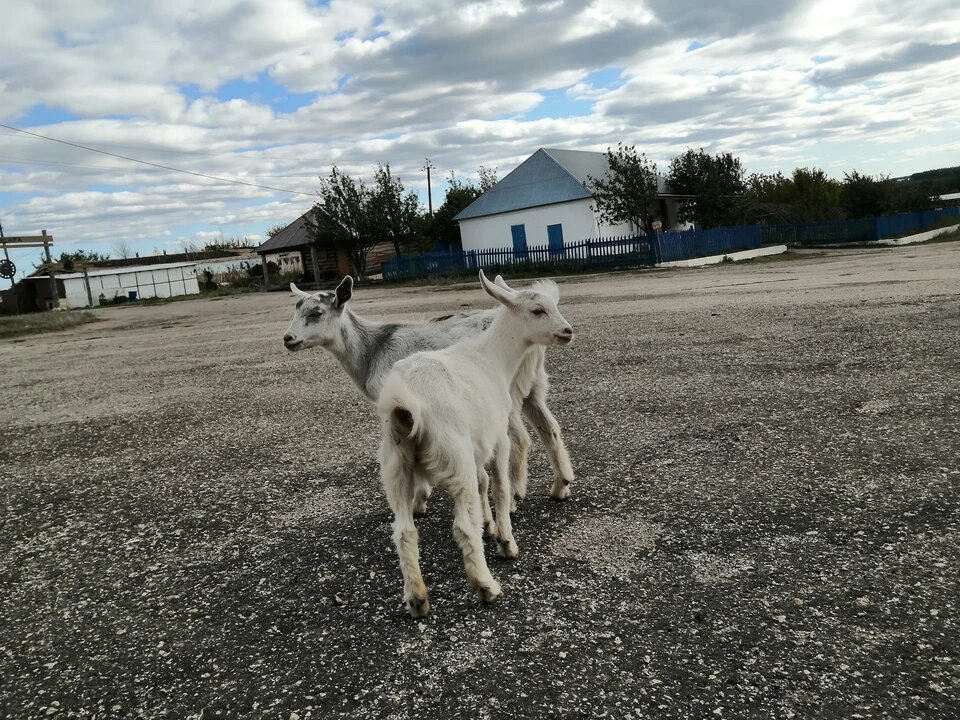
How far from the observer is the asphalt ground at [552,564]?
2.66 meters

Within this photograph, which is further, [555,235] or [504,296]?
[555,235]

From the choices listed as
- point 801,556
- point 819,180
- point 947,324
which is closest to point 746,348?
point 947,324

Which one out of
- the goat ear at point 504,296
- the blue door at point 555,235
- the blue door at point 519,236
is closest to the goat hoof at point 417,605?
the goat ear at point 504,296

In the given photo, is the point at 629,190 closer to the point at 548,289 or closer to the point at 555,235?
the point at 555,235

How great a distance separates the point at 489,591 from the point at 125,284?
5609 centimetres

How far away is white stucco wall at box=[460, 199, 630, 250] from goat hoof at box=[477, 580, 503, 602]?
34992 millimetres

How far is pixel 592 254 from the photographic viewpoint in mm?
32812

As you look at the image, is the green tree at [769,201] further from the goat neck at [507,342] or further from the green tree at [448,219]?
the goat neck at [507,342]

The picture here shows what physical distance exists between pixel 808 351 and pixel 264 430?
640 cm

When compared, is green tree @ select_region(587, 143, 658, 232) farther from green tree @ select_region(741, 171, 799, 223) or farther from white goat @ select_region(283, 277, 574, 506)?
white goat @ select_region(283, 277, 574, 506)

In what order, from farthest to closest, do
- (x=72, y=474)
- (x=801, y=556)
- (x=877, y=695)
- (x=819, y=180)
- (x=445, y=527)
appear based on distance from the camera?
(x=819, y=180) < (x=72, y=474) < (x=445, y=527) < (x=801, y=556) < (x=877, y=695)

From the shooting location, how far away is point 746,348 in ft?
29.1

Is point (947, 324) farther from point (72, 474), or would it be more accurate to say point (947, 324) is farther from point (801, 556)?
point (72, 474)

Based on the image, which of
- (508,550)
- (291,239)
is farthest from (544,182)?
(508,550)
